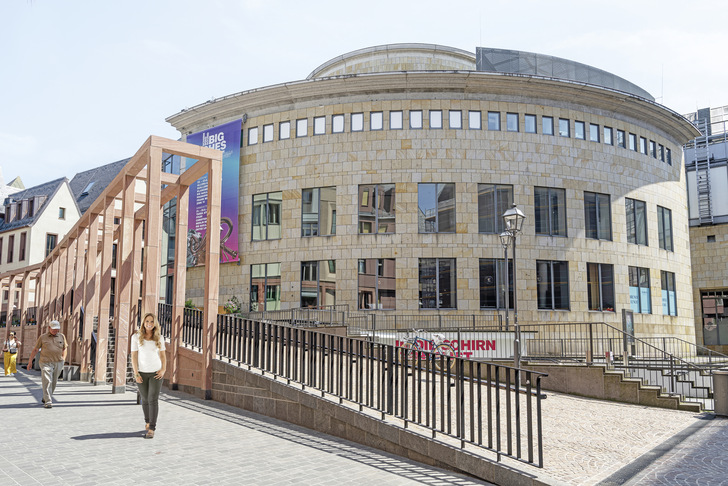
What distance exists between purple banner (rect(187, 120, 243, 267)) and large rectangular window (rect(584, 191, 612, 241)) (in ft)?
56.7

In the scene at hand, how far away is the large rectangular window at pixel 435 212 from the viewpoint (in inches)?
1093

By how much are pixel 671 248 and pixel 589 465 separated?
29130mm

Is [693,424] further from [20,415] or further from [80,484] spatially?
[20,415]

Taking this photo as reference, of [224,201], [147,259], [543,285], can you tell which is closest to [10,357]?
[147,259]

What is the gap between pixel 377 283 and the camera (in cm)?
2742

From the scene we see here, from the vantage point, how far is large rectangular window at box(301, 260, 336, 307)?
1094 inches

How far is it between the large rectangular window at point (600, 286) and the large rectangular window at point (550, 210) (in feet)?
8.03

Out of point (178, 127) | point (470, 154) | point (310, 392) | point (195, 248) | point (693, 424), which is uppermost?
point (178, 127)

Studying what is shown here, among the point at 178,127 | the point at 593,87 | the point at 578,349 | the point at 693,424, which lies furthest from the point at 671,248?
the point at 178,127

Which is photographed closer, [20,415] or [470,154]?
[20,415]

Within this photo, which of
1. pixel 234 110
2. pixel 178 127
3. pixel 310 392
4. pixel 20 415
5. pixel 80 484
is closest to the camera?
pixel 80 484

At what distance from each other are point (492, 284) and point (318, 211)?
8.71m

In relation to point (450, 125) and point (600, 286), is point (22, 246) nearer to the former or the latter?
point (450, 125)

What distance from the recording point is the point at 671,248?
3309 centimetres
